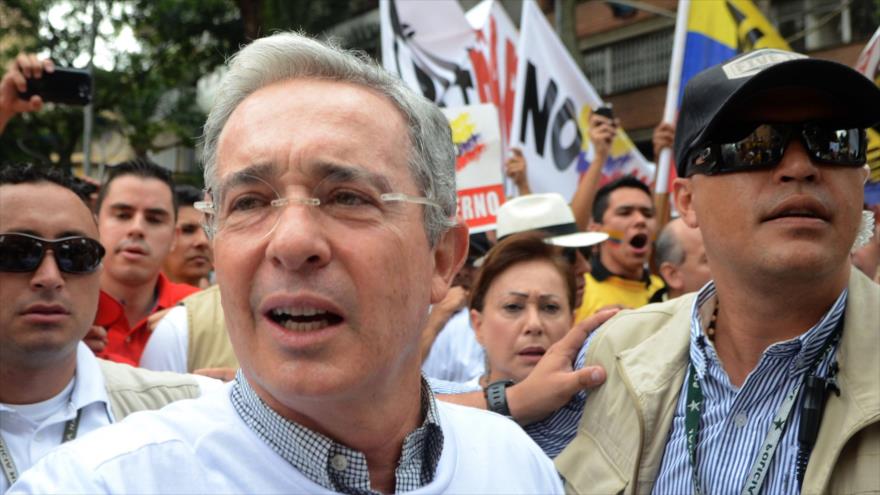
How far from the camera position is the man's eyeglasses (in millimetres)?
1727

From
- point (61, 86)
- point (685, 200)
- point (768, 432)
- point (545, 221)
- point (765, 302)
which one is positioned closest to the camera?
point (768, 432)

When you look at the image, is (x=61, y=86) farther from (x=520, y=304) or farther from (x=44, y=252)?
(x=520, y=304)

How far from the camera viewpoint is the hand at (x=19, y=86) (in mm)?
4434

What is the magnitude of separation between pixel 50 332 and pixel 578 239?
2.85 m

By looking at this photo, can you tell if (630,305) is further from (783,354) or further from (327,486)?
(327,486)

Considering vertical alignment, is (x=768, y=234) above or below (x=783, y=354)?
above

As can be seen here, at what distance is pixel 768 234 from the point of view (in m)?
2.50

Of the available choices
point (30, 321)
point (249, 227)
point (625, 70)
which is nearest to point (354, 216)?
point (249, 227)

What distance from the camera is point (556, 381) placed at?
9.27 ft

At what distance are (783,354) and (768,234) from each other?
0.31 meters

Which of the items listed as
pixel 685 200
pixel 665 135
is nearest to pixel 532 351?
pixel 685 200

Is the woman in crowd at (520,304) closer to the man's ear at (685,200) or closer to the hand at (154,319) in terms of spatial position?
the man's ear at (685,200)

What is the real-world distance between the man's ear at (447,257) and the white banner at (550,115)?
192 inches

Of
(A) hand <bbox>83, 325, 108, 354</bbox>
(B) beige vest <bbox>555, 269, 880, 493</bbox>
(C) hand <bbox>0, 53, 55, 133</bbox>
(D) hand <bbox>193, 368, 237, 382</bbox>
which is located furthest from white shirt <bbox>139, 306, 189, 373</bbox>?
(B) beige vest <bbox>555, 269, 880, 493</bbox>
